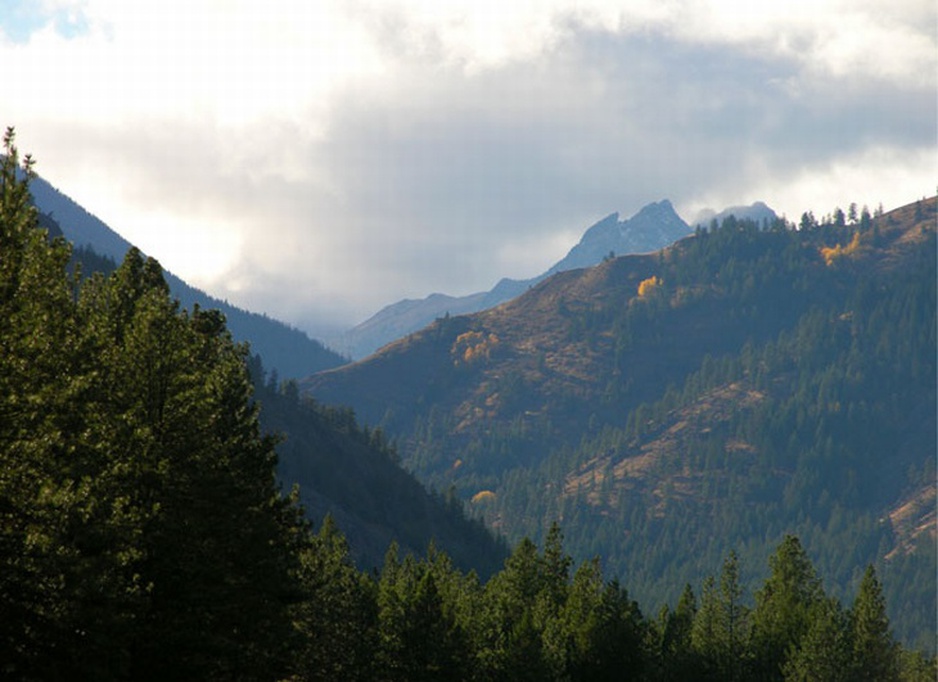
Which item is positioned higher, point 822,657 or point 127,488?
point 127,488

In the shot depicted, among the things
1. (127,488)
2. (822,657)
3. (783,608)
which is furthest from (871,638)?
(127,488)

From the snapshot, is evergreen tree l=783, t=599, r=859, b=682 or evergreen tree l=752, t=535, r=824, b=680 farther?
evergreen tree l=752, t=535, r=824, b=680

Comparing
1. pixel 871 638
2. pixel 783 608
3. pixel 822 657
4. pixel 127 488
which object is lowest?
pixel 871 638

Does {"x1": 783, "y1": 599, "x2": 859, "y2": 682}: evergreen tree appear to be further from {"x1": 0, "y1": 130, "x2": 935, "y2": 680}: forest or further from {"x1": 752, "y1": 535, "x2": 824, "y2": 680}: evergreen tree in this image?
{"x1": 0, "y1": 130, "x2": 935, "y2": 680}: forest

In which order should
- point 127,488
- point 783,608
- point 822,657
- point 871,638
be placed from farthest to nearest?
point 783,608 < point 871,638 < point 822,657 < point 127,488

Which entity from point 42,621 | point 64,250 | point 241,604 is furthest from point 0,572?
point 241,604

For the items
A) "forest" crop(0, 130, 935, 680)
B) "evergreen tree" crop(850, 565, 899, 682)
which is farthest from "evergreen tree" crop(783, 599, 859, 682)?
"forest" crop(0, 130, 935, 680)

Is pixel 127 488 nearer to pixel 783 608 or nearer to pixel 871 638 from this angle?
pixel 871 638

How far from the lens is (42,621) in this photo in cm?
3291

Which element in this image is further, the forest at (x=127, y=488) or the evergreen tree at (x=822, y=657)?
the evergreen tree at (x=822, y=657)

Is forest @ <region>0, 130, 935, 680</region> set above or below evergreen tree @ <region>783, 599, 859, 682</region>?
above

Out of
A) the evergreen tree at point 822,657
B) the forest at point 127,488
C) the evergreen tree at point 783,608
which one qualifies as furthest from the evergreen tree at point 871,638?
the forest at point 127,488

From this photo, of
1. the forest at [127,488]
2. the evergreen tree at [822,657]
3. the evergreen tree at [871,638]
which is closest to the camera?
the forest at [127,488]

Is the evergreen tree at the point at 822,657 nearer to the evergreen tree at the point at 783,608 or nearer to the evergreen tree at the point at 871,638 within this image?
the evergreen tree at the point at 871,638
